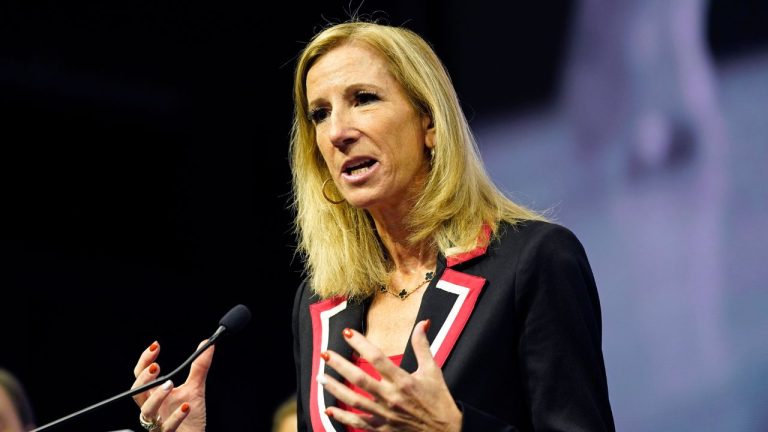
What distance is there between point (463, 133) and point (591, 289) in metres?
0.47

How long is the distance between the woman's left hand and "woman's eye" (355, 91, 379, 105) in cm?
64

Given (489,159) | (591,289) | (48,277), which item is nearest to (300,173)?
(591,289)

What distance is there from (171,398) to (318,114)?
2.27 feet

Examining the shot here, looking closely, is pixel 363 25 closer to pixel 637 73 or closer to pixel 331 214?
pixel 331 214

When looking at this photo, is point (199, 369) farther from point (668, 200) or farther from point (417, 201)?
point (668, 200)

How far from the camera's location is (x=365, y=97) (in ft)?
7.23

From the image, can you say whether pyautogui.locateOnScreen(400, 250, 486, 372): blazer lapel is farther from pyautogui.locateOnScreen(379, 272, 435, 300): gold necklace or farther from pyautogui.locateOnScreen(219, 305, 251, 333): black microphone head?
pyautogui.locateOnScreen(219, 305, 251, 333): black microphone head

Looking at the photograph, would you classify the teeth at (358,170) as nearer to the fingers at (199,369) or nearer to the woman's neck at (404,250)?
the woman's neck at (404,250)

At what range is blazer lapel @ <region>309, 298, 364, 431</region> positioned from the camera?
207 centimetres

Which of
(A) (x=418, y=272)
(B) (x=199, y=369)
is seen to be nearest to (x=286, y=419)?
(B) (x=199, y=369)

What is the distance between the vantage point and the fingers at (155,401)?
6.78 ft

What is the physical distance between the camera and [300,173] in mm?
2480

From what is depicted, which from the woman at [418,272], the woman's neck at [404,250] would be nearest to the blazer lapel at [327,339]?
the woman at [418,272]

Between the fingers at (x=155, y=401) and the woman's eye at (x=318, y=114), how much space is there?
0.66 meters
